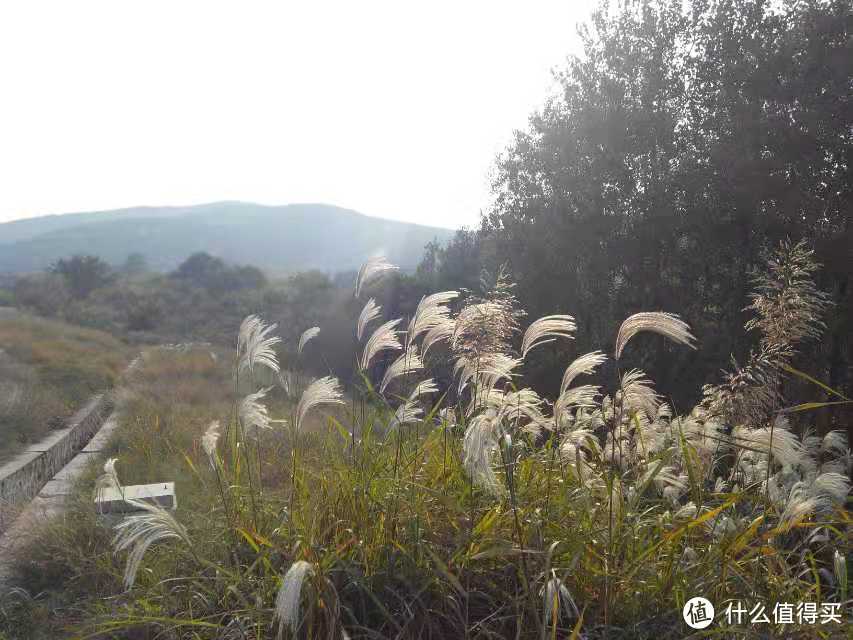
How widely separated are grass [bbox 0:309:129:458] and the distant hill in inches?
2302

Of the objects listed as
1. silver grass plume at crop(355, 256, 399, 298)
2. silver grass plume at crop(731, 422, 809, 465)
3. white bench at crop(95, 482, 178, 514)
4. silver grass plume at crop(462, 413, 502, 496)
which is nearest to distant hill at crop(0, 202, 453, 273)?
white bench at crop(95, 482, 178, 514)

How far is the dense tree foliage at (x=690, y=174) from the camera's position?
9.10 meters

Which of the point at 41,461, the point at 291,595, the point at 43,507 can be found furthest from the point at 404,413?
the point at 41,461

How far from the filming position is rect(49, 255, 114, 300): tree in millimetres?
32947

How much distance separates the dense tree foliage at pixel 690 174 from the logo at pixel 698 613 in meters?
7.60

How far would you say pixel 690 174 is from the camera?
967cm

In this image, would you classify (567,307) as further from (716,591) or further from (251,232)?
(251,232)

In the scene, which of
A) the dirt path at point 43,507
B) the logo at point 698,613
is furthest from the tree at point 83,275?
the logo at point 698,613

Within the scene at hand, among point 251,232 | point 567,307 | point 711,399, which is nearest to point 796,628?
point 711,399

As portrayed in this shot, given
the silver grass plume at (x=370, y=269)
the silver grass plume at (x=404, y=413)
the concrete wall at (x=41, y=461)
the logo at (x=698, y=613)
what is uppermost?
the silver grass plume at (x=370, y=269)

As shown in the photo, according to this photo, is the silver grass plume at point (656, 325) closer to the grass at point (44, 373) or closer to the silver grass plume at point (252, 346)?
the silver grass plume at point (252, 346)

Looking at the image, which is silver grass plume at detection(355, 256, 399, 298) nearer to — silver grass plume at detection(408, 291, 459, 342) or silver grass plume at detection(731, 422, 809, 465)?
silver grass plume at detection(408, 291, 459, 342)

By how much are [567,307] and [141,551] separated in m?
9.38

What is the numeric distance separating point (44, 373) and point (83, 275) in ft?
83.8
